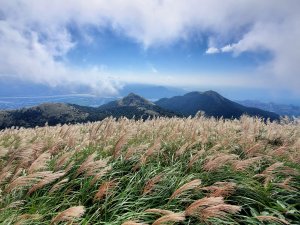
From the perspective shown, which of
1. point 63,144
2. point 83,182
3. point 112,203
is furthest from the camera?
point 63,144

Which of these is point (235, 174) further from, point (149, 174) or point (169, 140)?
point (169, 140)

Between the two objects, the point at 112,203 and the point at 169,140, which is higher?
the point at 169,140

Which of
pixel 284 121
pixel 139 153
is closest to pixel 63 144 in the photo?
pixel 139 153

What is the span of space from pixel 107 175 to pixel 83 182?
0.46 m

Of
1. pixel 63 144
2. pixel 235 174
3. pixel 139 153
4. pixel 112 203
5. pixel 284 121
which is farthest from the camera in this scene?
pixel 284 121

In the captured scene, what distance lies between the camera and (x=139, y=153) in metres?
7.32

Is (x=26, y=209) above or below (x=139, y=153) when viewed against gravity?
below

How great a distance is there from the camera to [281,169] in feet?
24.3

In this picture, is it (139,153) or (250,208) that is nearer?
(250,208)

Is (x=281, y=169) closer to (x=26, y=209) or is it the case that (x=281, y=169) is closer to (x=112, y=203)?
(x=112, y=203)

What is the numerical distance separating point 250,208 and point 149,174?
6.11ft

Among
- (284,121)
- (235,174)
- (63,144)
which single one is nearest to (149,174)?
(235,174)

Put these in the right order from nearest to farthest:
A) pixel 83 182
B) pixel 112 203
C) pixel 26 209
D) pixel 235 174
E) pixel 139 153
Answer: pixel 26 209, pixel 112 203, pixel 83 182, pixel 235 174, pixel 139 153

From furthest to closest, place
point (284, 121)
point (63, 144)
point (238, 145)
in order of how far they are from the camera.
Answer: point (284, 121)
point (238, 145)
point (63, 144)
